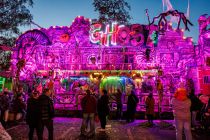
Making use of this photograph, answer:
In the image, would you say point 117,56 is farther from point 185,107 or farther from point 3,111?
point 185,107

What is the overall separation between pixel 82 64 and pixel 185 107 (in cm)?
1264

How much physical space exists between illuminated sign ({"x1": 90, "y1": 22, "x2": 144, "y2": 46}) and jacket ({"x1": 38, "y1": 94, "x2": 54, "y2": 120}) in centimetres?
1204

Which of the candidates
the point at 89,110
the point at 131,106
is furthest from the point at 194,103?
the point at 89,110

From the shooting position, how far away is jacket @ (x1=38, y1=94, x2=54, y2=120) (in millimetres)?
6770

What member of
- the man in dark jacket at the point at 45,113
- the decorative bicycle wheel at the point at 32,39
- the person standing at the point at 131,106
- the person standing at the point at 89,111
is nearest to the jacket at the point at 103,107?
the person standing at the point at 89,111

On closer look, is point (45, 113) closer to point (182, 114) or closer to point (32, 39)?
point (182, 114)

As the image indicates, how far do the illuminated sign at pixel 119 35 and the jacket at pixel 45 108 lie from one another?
12041 millimetres

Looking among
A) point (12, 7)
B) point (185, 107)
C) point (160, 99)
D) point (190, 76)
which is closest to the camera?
point (185, 107)

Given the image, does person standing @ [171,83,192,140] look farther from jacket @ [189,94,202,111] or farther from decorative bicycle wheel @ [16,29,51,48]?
decorative bicycle wheel @ [16,29,51,48]

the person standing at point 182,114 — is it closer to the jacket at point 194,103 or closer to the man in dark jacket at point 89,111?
the man in dark jacket at point 89,111

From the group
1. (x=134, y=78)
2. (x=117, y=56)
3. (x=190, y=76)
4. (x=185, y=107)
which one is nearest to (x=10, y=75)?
(x=117, y=56)

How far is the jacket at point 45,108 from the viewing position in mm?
6770

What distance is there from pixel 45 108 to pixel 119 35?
41.6ft

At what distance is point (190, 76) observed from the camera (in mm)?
17578
